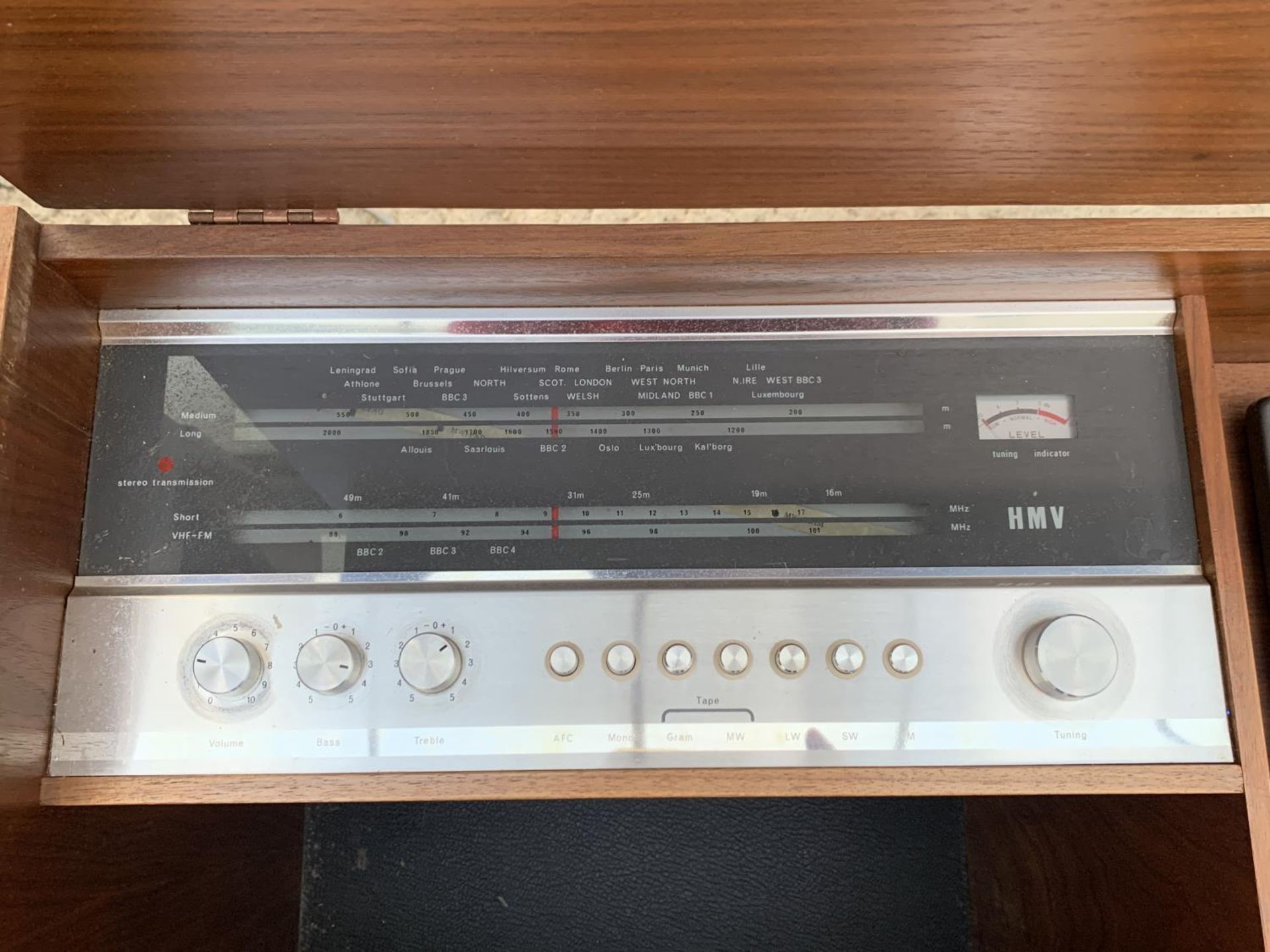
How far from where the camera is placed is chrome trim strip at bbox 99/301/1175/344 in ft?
2.43

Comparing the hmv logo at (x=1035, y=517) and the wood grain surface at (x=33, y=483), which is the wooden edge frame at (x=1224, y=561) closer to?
the hmv logo at (x=1035, y=517)

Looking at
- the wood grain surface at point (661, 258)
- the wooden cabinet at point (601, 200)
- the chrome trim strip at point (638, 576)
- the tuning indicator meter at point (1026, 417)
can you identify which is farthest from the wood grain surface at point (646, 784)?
the wood grain surface at point (661, 258)

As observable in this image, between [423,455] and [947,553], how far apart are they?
41cm

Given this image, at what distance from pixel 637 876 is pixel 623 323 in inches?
22.4

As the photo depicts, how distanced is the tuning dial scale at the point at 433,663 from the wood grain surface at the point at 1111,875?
0.54 m

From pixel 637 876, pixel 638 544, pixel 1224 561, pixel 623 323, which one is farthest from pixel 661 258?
pixel 637 876

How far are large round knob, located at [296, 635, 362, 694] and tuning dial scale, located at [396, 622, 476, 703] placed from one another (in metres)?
0.04

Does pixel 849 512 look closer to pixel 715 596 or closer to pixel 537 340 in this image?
pixel 715 596

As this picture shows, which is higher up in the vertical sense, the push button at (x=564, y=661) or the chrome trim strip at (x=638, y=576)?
the chrome trim strip at (x=638, y=576)

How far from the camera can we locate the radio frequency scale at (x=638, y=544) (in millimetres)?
651

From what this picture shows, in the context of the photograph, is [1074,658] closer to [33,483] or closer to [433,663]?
[433,663]

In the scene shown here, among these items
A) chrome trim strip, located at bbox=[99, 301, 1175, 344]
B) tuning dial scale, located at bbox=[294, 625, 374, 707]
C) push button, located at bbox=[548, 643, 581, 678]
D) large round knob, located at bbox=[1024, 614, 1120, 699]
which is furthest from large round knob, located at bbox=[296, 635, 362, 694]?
large round knob, located at bbox=[1024, 614, 1120, 699]

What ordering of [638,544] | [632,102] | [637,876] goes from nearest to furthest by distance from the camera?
[632,102]
[638,544]
[637,876]

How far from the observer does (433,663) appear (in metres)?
0.65
